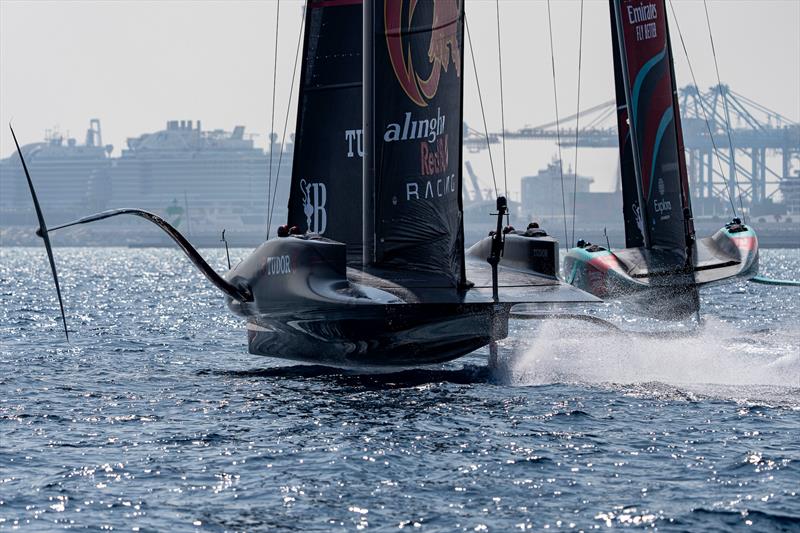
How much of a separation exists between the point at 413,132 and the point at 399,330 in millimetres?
1768

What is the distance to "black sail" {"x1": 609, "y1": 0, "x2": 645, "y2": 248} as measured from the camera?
697 inches

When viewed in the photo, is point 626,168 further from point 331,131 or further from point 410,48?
point 410,48

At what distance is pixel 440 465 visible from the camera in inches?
307

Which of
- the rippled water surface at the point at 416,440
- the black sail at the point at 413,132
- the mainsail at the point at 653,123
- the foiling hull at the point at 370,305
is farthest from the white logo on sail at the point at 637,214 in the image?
the black sail at the point at 413,132

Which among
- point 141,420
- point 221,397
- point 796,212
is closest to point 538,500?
point 141,420

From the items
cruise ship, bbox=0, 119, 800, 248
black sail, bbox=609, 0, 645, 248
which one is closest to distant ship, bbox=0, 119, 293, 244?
cruise ship, bbox=0, 119, 800, 248

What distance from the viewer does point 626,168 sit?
17.9 meters

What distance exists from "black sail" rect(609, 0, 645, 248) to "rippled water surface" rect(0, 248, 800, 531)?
3.26 m

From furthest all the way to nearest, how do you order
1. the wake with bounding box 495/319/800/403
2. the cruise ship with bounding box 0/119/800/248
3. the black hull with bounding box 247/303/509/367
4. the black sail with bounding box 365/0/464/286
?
the cruise ship with bounding box 0/119/800/248 < the wake with bounding box 495/319/800/403 < the black sail with bounding box 365/0/464/286 < the black hull with bounding box 247/303/509/367

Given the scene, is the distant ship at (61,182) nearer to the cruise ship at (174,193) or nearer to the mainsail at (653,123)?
the cruise ship at (174,193)

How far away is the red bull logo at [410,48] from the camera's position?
11.1 metres

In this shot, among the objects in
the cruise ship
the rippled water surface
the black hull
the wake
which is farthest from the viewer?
the cruise ship

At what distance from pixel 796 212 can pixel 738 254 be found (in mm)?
136847

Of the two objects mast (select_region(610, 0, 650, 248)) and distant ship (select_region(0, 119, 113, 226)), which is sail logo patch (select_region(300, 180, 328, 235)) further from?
distant ship (select_region(0, 119, 113, 226))
